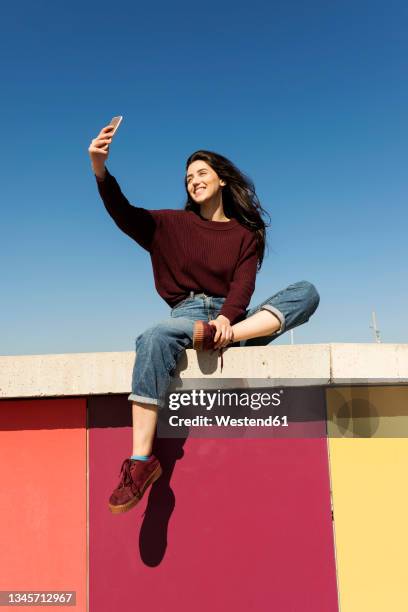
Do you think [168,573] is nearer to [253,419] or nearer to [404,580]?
[253,419]

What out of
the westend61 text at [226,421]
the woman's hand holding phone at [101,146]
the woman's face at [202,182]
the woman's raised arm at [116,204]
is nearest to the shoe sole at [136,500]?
the westend61 text at [226,421]

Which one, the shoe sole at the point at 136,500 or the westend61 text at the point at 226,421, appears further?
the westend61 text at the point at 226,421

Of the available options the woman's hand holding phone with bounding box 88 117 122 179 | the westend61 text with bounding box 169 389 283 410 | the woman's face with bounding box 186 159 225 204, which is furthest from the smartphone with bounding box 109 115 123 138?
the westend61 text with bounding box 169 389 283 410

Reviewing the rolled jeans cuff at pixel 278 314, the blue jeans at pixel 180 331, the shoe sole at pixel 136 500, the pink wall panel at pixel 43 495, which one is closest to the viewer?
the shoe sole at pixel 136 500

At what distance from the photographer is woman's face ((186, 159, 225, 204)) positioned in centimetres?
300

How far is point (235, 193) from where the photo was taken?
309 cm

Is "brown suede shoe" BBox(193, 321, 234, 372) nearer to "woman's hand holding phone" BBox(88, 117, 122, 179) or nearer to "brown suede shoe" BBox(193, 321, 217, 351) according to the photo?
"brown suede shoe" BBox(193, 321, 217, 351)

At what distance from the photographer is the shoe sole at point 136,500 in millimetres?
2014

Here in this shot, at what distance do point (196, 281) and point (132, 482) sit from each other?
1.13m

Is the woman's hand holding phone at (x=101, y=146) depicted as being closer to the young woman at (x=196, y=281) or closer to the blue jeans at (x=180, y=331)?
the young woman at (x=196, y=281)

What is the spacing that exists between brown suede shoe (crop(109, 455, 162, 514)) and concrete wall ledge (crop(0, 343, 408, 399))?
0.35 metres

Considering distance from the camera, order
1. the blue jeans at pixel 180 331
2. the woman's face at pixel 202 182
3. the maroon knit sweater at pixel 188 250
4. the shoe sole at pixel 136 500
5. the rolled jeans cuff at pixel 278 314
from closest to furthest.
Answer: the shoe sole at pixel 136 500 < the blue jeans at pixel 180 331 < the rolled jeans cuff at pixel 278 314 < the maroon knit sweater at pixel 188 250 < the woman's face at pixel 202 182

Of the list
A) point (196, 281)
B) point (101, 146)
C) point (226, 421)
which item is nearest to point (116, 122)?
point (101, 146)

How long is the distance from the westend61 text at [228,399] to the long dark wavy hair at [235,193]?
1.10 m
